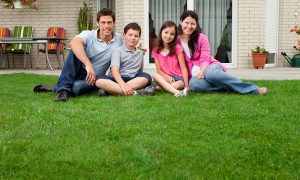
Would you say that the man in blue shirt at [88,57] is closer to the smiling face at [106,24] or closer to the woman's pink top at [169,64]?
the smiling face at [106,24]

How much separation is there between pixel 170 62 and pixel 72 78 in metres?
1.16

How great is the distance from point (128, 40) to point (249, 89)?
1462 millimetres

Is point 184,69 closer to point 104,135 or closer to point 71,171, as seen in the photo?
point 104,135

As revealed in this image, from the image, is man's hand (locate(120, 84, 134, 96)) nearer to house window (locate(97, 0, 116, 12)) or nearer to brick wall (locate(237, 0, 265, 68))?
brick wall (locate(237, 0, 265, 68))

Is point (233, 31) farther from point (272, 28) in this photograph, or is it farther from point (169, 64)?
point (169, 64)

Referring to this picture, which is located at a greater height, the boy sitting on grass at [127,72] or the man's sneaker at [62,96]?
the boy sitting on grass at [127,72]

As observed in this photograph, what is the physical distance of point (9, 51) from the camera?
12.2 m

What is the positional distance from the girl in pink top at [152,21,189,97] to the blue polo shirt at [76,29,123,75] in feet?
1.64

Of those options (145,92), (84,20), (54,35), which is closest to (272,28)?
(84,20)

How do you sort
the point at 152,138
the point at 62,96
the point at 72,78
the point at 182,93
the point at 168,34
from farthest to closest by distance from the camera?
the point at 168,34 → the point at 72,78 → the point at 182,93 → the point at 62,96 → the point at 152,138

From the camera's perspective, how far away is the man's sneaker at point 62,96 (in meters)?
5.29

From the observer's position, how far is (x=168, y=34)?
586cm

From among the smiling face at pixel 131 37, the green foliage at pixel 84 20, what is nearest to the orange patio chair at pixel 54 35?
the green foliage at pixel 84 20

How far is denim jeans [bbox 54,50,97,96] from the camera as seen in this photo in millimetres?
5656
